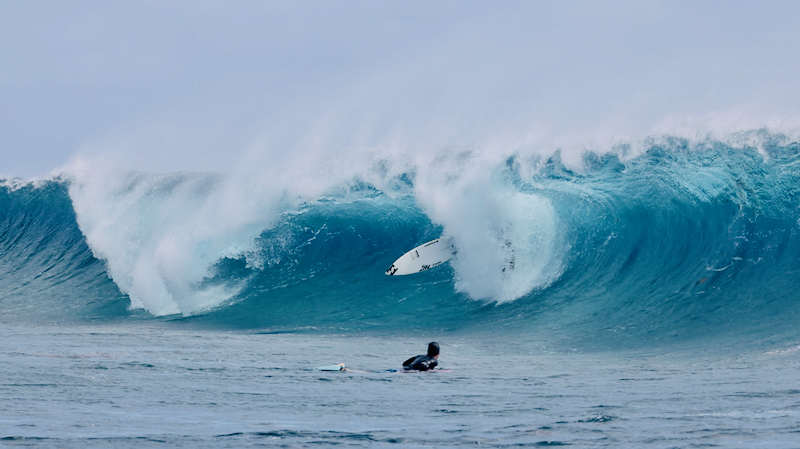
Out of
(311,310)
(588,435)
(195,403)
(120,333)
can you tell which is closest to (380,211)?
→ (311,310)

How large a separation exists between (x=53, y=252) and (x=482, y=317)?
37.6 ft

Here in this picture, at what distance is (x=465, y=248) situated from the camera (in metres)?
13.7

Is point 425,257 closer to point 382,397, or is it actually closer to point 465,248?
point 465,248

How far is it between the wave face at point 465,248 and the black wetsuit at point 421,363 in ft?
9.09

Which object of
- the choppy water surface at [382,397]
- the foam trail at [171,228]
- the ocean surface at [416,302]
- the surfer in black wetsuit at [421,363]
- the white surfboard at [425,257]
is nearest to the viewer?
the choppy water surface at [382,397]

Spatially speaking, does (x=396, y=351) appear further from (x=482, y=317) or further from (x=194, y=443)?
(x=194, y=443)

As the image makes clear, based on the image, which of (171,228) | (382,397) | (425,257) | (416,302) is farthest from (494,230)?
(382,397)

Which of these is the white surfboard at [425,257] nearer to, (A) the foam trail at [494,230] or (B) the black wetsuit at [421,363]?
(A) the foam trail at [494,230]

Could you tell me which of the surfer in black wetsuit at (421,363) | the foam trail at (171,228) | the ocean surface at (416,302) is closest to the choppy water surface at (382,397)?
the ocean surface at (416,302)

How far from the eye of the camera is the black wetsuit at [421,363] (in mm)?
7828

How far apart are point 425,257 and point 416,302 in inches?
52.5

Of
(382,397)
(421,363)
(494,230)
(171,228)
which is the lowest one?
(382,397)

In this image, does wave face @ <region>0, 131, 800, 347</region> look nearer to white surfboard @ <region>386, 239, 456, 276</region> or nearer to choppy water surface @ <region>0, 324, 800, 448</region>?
white surfboard @ <region>386, 239, 456, 276</region>

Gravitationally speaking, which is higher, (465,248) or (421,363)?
(465,248)
